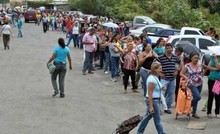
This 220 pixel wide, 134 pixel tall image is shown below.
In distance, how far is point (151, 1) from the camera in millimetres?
51750

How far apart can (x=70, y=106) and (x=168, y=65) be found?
275 cm

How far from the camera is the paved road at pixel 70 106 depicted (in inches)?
416

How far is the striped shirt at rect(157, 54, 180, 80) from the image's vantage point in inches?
480

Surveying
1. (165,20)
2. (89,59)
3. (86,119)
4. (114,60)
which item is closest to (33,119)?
(86,119)

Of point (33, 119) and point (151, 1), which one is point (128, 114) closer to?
point (33, 119)

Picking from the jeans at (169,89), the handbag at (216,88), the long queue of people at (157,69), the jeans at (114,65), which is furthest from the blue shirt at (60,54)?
the handbag at (216,88)

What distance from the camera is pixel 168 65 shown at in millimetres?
12219

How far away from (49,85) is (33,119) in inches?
197

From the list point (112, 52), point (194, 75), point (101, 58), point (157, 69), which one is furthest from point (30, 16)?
point (157, 69)

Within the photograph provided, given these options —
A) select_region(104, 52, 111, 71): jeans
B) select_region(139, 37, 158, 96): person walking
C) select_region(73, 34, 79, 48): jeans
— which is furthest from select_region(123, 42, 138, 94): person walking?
select_region(73, 34, 79, 48): jeans

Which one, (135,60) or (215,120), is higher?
(135,60)

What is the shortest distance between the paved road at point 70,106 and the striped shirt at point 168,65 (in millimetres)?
1022

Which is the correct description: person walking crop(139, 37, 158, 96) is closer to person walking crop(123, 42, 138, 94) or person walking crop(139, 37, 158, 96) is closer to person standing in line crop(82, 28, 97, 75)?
person walking crop(123, 42, 138, 94)

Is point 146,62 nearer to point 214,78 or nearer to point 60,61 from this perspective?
point 214,78
